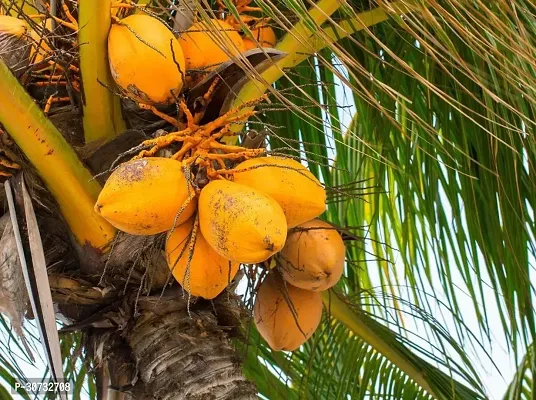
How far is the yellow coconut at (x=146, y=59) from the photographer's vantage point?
3.63 feet

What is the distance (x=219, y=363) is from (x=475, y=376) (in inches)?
29.0

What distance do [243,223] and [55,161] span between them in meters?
0.39

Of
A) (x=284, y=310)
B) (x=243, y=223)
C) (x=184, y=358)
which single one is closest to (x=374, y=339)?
(x=284, y=310)

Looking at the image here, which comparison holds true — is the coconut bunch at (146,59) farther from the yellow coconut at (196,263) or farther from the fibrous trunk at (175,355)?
the fibrous trunk at (175,355)

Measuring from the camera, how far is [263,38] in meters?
1.39

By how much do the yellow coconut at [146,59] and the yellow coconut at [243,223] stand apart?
0.24 m

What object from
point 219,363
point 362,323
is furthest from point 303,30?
point 362,323

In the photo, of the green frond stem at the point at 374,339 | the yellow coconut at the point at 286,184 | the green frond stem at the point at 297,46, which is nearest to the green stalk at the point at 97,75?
the green frond stem at the point at 297,46

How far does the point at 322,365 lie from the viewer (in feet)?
6.29

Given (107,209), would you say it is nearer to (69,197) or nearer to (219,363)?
(69,197)

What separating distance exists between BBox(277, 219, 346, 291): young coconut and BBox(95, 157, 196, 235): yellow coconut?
29 centimetres

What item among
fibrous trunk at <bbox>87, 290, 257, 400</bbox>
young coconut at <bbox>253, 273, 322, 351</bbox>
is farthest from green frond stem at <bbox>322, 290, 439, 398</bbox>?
fibrous trunk at <bbox>87, 290, 257, 400</bbox>

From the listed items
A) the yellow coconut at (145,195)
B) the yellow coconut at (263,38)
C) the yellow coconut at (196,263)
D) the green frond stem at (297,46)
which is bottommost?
the yellow coconut at (196,263)

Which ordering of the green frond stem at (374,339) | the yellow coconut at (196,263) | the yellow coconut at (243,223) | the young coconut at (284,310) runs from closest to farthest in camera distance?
the yellow coconut at (243,223), the yellow coconut at (196,263), the young coconut at (284,310), the green frond stem at (374,339)
